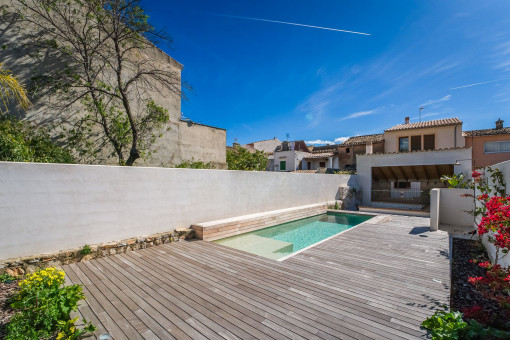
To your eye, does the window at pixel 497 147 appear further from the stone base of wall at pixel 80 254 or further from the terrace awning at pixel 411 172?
the stone base of wall at pixel 80 254

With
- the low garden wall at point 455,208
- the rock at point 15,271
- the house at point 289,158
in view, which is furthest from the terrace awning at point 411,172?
the rock at point 15,271

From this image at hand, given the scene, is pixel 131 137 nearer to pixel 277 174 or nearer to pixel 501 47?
pixel 277 174

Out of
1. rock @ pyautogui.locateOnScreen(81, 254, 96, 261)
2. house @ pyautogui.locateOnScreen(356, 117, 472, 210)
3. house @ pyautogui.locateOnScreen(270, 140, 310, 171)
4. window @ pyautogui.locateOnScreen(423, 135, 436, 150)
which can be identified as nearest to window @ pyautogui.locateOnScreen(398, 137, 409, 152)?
house @ pyautogui.locateOnScreen(356, 117, 472, 210)

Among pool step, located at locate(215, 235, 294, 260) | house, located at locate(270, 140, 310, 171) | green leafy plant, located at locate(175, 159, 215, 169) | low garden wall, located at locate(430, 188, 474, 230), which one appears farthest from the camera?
house, located at locate(270, 140, 310, 171)

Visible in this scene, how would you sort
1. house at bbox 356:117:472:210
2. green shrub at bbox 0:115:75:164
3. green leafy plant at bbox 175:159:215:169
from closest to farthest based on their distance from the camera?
1. green shrub at bbox 0:115:75:164
2. green leafy plant at bbox 175:159:215:169
3. house at bbox 356:117:472:210

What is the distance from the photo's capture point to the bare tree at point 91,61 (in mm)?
7562

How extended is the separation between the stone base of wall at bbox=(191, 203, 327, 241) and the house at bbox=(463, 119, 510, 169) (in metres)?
17.8

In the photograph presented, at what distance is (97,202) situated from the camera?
4828 millimetres

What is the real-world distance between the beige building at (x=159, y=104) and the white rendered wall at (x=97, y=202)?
446 cm

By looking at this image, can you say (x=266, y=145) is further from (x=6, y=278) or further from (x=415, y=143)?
(x=6, y=278)

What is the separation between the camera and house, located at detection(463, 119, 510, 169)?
18250 mm

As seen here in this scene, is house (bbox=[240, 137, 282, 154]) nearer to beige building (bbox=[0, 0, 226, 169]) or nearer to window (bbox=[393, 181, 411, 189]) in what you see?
window (bbox=[393, 181, 411, 189])

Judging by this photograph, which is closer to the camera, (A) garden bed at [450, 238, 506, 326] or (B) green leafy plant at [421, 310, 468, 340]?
(B) green leafy plant at [421, 310, 468, 340]

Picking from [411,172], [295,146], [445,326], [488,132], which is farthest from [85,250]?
[295,146]
